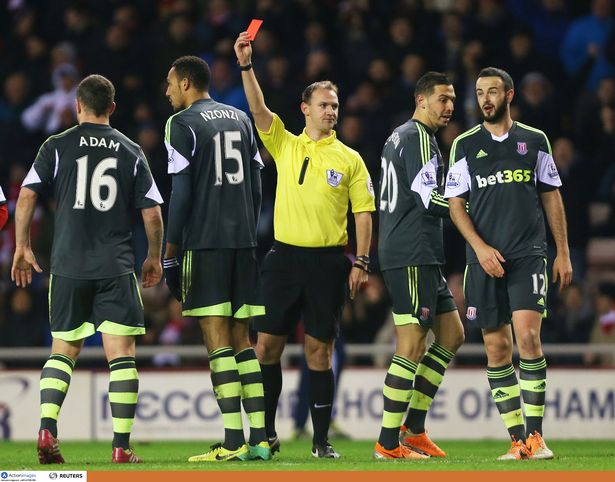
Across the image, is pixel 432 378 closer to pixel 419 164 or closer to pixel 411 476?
pixel 419 164

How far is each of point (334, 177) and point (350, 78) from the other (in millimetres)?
7078

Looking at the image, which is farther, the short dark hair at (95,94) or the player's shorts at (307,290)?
the player's shorts at (307,290)

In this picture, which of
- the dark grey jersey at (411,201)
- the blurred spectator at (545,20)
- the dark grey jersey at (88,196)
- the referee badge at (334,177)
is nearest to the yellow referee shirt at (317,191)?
the referee badge at (334,177)

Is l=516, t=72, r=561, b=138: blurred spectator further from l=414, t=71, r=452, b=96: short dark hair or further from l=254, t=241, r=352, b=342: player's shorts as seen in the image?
l=254, t=241, r=352, b=342: player's shorts

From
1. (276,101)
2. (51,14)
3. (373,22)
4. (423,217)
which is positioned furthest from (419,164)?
(51,14)

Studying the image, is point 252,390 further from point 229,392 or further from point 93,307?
point 93,307

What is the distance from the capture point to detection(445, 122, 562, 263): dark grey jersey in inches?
358

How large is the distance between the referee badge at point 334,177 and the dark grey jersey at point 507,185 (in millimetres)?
749

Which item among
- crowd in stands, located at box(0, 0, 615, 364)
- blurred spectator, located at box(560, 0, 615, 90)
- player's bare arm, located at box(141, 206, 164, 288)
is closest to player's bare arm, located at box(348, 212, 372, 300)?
player's bare arm, located at box(141, 206, 164, 288)

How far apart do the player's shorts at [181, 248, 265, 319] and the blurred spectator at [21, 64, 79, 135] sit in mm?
7672

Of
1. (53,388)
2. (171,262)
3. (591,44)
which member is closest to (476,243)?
(171,262)

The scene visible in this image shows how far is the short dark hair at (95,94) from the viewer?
910 cm

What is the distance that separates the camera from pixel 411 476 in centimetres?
769

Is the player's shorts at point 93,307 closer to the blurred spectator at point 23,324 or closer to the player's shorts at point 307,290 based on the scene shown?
the player's shorts at point 307,290
